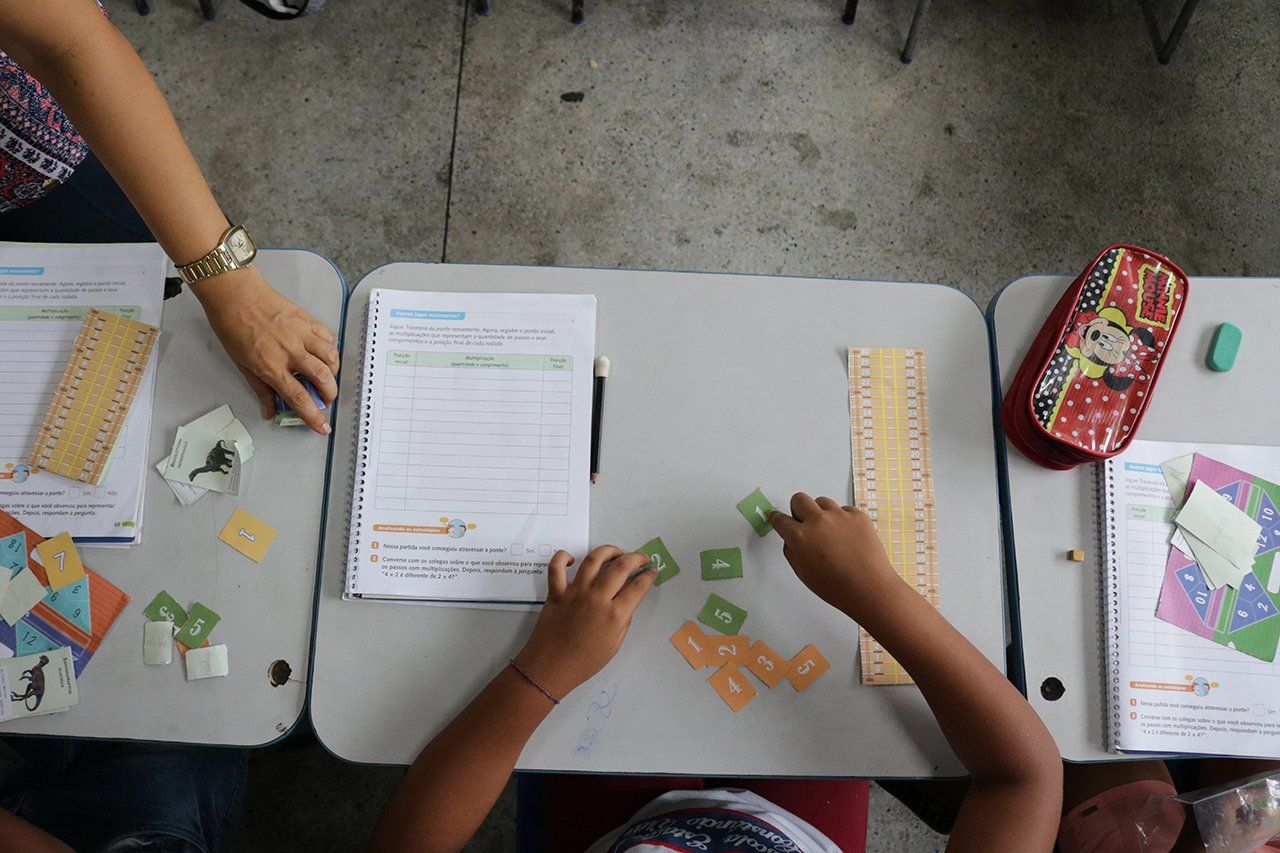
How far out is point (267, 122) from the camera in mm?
2014

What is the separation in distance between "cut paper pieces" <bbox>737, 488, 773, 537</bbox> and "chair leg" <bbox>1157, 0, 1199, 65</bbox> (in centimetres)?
177

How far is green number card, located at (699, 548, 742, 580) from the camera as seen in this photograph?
1.04 metres

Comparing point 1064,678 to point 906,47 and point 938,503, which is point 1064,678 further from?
point 906,47

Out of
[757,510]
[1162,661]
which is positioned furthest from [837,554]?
[1162,661]

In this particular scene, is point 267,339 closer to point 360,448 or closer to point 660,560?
point 360,448

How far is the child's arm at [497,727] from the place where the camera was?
0.96 meters

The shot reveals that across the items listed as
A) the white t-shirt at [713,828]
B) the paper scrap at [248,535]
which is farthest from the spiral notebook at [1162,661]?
the paper scrap at [248,535]

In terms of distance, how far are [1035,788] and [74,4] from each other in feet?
4.52

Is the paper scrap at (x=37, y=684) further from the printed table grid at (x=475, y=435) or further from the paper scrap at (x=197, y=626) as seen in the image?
the printed table grid at (x=475, y=435)

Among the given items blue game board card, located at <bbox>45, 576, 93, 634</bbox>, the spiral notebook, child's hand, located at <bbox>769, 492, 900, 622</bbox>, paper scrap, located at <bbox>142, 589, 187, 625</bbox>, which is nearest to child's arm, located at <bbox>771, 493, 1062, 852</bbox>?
child's hand, located at <bbox>769, 492, 900, 622</bbox>

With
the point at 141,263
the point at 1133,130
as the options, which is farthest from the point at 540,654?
the point at 1133,130

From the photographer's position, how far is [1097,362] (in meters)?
1.07

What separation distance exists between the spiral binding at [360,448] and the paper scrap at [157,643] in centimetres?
21

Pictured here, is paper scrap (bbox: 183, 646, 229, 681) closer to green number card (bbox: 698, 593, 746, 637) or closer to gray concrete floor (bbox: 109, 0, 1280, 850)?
green number card (bbox: 698, 593, 746, 637)
